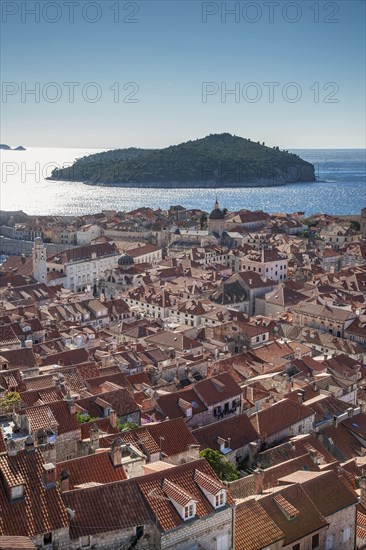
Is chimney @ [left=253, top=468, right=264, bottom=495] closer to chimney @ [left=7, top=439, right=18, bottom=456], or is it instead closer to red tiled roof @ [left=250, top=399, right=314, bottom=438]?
red tiled roof @ [left=250, top=399, right=314, bottom=438]

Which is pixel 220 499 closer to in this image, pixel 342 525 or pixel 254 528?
pixel 254 528

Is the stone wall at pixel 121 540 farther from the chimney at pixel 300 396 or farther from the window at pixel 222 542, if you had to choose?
the chimney at pixel 300 396

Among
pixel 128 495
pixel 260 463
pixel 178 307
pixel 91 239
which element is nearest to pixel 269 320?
pixel 178 307

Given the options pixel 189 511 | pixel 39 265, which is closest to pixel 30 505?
pixel 189 511

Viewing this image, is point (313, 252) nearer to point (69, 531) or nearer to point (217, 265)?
point (217, 265)

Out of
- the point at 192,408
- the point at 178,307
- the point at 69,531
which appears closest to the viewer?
the point at 69,531

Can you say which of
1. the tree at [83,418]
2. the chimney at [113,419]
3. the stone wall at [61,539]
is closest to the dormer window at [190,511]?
the stone wall at [61,539]
